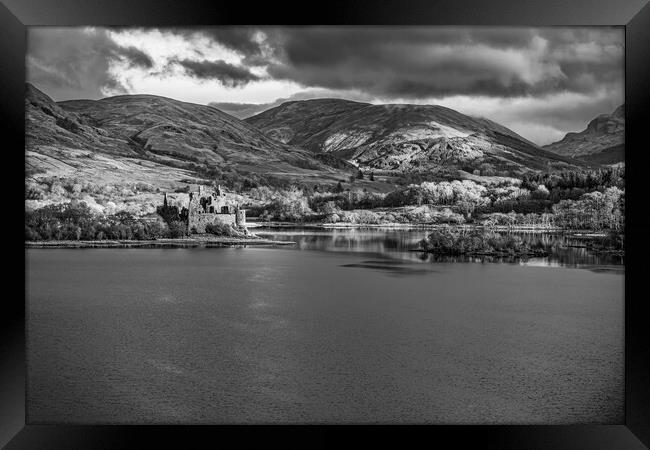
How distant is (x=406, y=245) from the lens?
10.6 meters

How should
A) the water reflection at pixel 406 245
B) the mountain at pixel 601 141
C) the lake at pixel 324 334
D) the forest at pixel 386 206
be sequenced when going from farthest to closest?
1. the forest at pixel 386 206
2. the water reflection at pixel 406 245
3. the mountain at pixel 601 141
4. the lake at pixel 324 334

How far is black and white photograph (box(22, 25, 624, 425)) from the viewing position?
802 centimetres

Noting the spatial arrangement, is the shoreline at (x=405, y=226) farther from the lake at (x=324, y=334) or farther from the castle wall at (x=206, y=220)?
the castle wall at (x=206, y=220)

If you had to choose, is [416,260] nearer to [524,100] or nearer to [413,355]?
[413,355]

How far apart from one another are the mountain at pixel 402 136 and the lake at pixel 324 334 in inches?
66.7

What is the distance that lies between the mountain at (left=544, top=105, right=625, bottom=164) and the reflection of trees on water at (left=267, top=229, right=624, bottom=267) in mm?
1390

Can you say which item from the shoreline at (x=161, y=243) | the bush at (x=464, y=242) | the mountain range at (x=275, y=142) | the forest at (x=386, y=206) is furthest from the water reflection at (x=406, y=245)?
the mountain range at (x=275, y=142)

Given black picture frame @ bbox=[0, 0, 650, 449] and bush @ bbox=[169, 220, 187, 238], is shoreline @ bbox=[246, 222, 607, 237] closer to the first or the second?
bush @ bbox=[169, 220, 187, 238]

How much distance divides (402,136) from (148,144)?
492 cm

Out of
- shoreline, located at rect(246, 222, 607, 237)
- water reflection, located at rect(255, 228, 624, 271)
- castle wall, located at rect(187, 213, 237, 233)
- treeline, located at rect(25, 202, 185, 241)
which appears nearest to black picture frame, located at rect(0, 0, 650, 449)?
water reflection, located at rect(255, 228, 624, 271)

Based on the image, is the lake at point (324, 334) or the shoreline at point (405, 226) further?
the shoreline at point (405, 226)

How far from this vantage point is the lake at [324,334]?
7430mm
